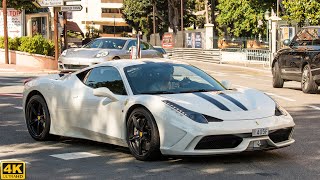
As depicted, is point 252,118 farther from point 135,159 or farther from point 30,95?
point 30,95

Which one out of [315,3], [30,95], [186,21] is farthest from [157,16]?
[30,95]

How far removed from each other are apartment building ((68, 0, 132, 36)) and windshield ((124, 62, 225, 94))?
127 meters

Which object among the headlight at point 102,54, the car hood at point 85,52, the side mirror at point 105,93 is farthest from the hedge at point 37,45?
the side mirror at point 105,93

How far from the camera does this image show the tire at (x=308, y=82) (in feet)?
58.4

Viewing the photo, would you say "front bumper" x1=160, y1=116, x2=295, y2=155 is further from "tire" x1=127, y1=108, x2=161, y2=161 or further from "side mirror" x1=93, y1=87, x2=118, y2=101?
"side mirror" x1=93, y1=87, x2=118, y2=101

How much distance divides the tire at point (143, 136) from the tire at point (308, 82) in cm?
1070

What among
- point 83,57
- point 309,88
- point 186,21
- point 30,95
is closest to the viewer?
point 30,95

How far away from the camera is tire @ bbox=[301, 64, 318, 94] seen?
58.4 ft

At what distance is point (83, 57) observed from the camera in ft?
70.6

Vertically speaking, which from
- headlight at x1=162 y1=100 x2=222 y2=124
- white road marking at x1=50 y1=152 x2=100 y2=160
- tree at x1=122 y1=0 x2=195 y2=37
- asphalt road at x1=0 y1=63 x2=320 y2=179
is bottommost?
white road marking at x1=50 y1=152 x2=100 y2=160

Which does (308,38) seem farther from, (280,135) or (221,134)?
(221,134)

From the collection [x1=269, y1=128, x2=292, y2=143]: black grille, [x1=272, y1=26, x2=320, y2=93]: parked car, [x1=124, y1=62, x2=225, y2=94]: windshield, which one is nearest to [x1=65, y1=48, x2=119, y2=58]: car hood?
[x1=272, y1=26, x2=320, y2=93]: parked car

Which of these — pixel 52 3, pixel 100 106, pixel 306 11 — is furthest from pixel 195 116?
pixel 306 11

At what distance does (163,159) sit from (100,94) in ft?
4.12
